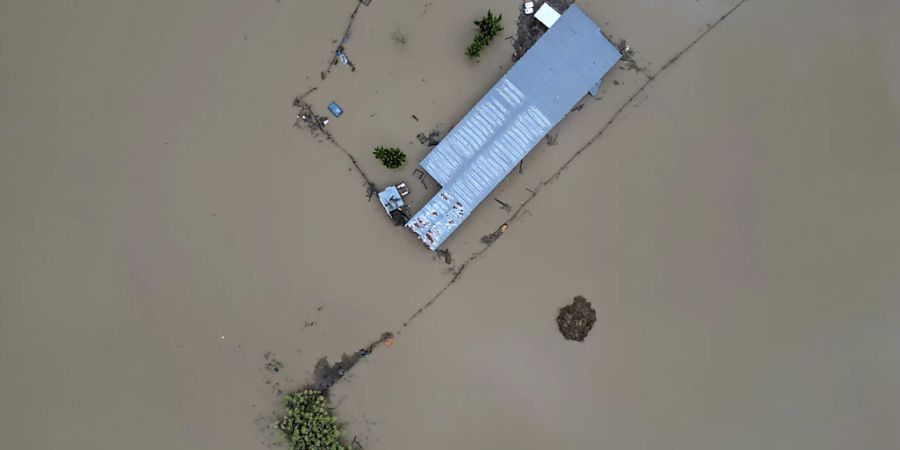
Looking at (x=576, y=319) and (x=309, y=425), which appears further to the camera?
(x=576, y=319)

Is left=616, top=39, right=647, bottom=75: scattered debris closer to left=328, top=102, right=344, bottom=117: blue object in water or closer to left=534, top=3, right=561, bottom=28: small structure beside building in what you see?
left=534, top=3, right=561, bottom=28: small structure beside building

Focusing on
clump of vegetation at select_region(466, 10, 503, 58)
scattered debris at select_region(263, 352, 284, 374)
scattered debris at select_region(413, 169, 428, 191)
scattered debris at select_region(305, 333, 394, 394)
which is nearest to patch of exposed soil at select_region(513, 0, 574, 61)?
clump of vegetation at select_region(466, 10, 503, 58)

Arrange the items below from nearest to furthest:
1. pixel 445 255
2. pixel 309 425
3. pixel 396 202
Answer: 1. pixel 309 425
2. pixel 396 202
3. pixel 445 255

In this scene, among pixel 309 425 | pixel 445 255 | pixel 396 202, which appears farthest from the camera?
pixel 445 255

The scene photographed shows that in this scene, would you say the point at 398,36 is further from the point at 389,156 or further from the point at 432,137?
the point at 389,156

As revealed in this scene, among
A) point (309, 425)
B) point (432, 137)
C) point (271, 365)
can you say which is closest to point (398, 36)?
point (432, 137)

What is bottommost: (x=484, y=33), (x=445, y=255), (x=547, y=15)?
(x=445, y=255)

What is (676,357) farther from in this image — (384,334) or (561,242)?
(384,334)

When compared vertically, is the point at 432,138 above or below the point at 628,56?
below
